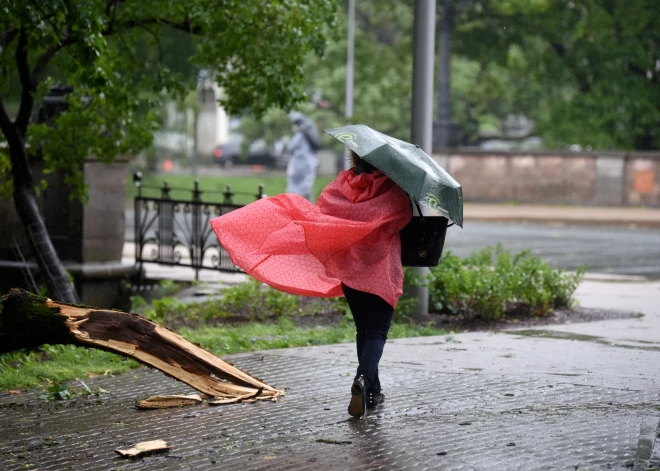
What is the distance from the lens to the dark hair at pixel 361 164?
611 cm

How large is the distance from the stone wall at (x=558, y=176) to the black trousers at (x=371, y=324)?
2591cm

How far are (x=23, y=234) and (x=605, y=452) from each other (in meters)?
9.69

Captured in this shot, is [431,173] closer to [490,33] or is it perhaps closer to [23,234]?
[23,234]

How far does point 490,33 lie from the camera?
126ft

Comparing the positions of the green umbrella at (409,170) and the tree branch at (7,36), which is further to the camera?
the tree branch at (7,36)

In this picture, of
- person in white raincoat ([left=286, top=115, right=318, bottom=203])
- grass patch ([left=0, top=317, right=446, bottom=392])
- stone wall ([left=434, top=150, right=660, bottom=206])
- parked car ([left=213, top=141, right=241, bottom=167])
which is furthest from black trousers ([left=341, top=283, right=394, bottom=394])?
parked car ([left=213, top=141, right=241, bottom=167])

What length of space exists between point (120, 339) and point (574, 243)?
14.9m

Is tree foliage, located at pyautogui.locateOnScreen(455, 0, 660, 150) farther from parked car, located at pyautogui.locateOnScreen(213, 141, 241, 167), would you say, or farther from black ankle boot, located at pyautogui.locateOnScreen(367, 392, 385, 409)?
black ankle boot, located at pyautogui.locateOnScreen(367, 392, 385, 409)

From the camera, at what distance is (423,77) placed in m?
9.89

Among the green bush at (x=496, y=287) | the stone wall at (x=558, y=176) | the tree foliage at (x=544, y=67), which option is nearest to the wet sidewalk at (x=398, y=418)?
the green bush at (x=496, y=287)

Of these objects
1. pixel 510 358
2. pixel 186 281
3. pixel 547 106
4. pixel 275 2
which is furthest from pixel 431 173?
pixel 547 106

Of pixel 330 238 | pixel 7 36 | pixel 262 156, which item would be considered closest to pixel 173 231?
pixel 7 36

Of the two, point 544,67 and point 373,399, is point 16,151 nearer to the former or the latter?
point 373,399

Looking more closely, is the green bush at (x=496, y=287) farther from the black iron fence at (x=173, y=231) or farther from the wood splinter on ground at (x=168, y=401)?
the wood splinter on ground at (x=168, y=401)
